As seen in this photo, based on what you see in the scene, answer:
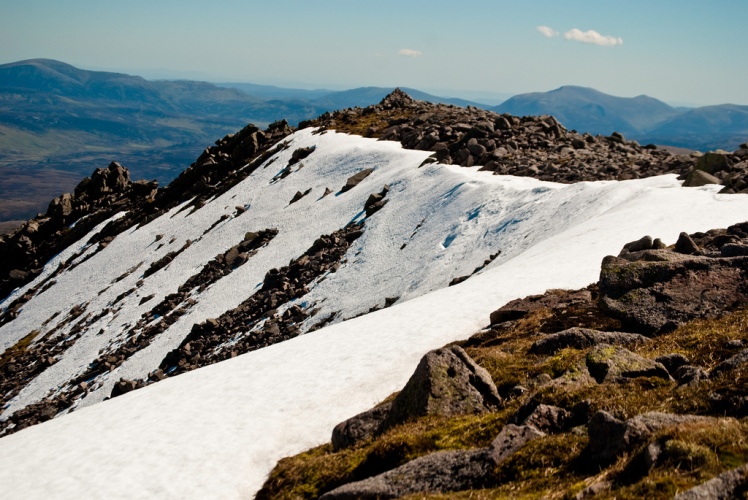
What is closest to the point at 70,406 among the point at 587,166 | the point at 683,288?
the point at 683,288

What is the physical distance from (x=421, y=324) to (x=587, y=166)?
106 feet

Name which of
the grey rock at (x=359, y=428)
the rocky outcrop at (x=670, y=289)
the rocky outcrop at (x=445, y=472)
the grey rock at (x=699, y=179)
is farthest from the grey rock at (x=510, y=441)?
the grey rock at (x=699, y=179)

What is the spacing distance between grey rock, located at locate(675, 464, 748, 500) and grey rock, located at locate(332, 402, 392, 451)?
9.01 metres

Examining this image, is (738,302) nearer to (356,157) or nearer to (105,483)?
(105,483)

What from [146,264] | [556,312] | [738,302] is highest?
[738,302]

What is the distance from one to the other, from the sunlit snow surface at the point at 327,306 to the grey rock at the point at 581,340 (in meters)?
6.23

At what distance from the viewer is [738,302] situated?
15.8 meters

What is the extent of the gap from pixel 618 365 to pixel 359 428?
689cm

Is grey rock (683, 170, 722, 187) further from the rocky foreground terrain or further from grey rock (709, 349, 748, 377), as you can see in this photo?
grey rock (709, 349, 748, 377)

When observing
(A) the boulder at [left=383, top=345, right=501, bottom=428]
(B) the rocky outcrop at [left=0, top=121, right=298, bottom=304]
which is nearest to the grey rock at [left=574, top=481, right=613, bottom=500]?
(A) the boulder at [left=383, top=345, right=501, bottom=428]

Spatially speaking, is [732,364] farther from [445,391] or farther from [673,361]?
[445,391]

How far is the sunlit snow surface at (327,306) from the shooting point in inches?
717

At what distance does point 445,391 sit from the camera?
44.3 feet

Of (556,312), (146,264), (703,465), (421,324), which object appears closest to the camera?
(703,465)
